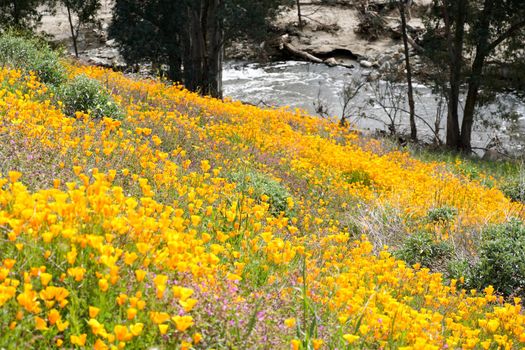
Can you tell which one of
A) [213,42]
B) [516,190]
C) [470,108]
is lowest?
[516,190]

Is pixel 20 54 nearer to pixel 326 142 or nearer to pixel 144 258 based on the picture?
pixel 326 142

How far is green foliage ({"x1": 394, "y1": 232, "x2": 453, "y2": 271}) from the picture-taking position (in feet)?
20.2

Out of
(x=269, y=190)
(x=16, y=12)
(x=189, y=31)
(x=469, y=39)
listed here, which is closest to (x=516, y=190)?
(x=269, y=190)

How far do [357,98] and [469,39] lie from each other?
29.5 feet

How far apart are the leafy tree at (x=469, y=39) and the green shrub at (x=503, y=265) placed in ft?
40.1

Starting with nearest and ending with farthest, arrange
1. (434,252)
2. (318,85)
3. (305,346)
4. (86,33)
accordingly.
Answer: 1. (305,346)
2. (434,252)
3. (318,85)
4. (86,33)

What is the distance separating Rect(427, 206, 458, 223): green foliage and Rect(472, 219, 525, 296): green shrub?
38.3 inches

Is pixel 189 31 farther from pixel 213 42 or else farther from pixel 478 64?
pixel 478 64

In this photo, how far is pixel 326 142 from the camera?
1070 cm

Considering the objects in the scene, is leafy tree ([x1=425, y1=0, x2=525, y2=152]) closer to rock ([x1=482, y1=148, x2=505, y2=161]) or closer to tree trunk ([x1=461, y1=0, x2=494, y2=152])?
tree trunk ([x1=461, y1=0, x2=494, y2=152])

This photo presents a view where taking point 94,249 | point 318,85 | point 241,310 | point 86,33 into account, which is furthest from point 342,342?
point 86,33

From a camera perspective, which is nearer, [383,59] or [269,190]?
[269,190]

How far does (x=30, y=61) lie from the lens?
28.0 ft

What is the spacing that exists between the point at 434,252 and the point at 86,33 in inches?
1669
